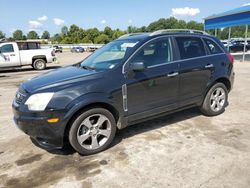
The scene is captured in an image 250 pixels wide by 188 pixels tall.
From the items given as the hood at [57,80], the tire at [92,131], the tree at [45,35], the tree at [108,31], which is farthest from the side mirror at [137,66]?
the tree at [45,35]

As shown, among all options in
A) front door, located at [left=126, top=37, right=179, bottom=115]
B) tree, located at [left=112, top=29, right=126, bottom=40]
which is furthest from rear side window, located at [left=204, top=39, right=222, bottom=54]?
tree, located at [left=112, top=29, right=126, bottom=40]

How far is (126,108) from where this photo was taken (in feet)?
13.1

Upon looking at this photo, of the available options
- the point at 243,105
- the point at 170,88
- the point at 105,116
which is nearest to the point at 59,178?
the point at 105,116

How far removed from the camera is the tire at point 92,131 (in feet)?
11.7

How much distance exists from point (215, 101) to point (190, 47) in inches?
55.2

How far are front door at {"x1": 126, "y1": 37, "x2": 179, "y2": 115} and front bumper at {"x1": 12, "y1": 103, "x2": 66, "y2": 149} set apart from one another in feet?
3.84

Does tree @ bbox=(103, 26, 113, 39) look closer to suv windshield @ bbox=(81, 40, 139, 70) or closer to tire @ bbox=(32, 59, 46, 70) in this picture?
tire @ bbox=(32, 59, 46, 70)

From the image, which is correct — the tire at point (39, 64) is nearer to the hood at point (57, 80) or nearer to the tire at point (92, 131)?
the hood at point (57, 80)

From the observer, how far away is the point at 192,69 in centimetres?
469

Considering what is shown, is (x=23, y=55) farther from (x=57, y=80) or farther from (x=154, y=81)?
(x=154, y=81)

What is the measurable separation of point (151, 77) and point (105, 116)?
3.46 ft

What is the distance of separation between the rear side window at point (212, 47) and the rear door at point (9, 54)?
12.5 metres

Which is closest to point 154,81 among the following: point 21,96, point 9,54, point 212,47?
point 212,47

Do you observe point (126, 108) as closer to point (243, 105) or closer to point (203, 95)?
point (203, 95)
